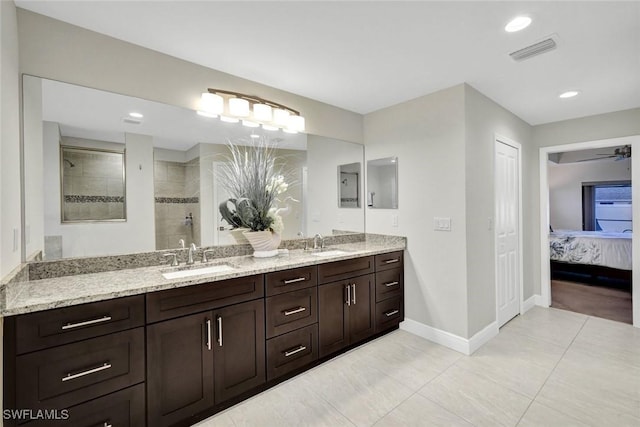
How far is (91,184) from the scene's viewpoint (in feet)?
6.23

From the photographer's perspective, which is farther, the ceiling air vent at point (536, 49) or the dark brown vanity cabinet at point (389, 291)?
the dark brown vanity cabinet at point (389, 291)

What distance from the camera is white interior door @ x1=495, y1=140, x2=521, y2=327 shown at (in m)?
3.10

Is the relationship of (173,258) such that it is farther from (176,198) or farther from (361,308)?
(361,308)

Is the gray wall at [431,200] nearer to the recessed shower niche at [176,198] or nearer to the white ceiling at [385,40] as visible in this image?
the white ceiling at [385,40]

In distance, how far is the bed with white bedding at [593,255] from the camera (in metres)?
4.29

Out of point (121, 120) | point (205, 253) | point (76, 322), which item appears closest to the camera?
point (76, 322)

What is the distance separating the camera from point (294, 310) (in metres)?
2.18

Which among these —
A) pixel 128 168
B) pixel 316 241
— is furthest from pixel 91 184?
pixel 316 241

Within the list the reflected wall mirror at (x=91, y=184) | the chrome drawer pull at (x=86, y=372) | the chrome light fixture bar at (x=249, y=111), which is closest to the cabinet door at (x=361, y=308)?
the chrome light fixture bar at (x=249, y=111)

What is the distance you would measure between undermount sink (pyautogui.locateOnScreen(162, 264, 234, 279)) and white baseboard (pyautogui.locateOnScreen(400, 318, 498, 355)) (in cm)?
201

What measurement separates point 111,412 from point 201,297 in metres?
0.66

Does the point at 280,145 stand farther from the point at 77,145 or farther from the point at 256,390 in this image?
the point at 256,390

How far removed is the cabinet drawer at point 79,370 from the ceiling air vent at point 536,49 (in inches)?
118

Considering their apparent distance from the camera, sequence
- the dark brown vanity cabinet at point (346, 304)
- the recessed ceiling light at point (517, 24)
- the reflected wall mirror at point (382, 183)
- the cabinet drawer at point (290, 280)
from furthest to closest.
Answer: the reflected wall mirror at point (382, 183) < the dark brown vanity cabinet at point (346, 304) < the cabinet drawer at point (290, 280) < the recessed ceiling light at point (517, 24)
